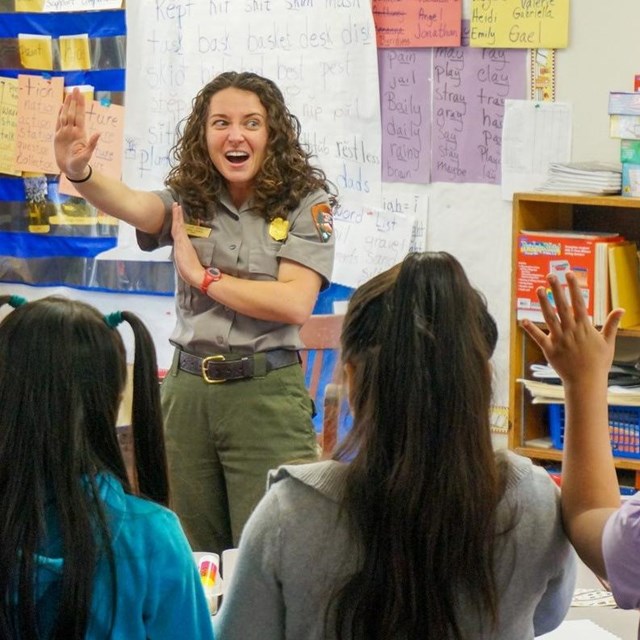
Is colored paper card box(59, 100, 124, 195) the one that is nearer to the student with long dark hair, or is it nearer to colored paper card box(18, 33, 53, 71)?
colored paper card box(18, 33, 53, 71)

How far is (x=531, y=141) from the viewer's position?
375 centimetres

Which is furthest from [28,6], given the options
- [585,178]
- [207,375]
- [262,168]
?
[207,375]

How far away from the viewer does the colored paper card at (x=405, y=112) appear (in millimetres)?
3891

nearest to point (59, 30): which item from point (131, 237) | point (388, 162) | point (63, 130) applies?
point (131, 237)

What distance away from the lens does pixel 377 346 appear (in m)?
1.39

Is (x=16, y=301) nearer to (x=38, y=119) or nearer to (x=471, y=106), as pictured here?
(x=471, y=106)


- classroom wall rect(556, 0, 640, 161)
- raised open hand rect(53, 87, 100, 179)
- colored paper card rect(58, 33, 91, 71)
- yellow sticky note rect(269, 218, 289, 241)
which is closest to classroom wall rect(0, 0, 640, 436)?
classroom wall rect(556, 0, 640, 161)

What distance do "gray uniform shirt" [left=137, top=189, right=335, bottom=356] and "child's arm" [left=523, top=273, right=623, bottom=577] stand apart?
126 cm

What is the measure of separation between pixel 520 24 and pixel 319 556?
271 centimetres

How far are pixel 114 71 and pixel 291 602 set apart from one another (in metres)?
3.26

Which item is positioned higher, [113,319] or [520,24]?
[520,24]

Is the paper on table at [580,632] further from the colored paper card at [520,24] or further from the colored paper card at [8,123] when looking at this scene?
the colored paper card at [8,123]

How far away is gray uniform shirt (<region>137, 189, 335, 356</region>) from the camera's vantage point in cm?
267

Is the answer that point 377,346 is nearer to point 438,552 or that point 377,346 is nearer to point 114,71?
point 438,552
